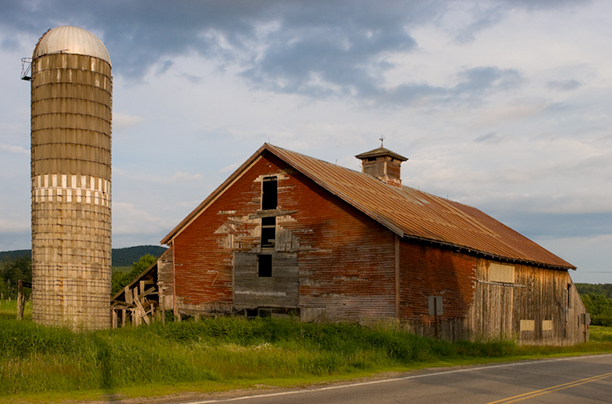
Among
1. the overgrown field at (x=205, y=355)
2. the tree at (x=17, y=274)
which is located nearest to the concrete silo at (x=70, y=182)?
the overgrown field at (x=205, y=355)

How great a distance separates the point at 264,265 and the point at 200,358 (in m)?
12.4

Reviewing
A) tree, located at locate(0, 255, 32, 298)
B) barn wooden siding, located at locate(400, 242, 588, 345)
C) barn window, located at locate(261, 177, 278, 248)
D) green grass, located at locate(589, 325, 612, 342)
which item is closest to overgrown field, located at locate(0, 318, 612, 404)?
barn wooden siding, located at locate(400, 242, 588, 345)

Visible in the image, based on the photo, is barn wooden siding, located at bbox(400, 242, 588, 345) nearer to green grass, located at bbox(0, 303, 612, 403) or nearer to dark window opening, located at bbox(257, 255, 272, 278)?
green grass, located at bbox(0, 303, 612, 403)

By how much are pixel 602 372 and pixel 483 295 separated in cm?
1154

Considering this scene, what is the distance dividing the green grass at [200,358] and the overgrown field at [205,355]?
24mm

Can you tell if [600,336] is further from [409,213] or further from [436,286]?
[436,286]

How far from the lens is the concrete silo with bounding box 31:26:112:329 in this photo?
23.8m

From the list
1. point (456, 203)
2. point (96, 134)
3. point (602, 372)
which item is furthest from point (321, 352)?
point (456, 203)

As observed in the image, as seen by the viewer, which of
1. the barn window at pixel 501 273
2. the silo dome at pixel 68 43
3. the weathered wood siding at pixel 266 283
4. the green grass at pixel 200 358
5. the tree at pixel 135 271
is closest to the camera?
the green grass at pixel 200 358

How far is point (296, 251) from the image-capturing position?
85.3 ft

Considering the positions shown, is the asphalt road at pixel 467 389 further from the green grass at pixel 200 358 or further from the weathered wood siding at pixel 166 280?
the weathered wood siding at pixel 166 280

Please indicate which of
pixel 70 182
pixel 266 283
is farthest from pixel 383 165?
pixel 70 182

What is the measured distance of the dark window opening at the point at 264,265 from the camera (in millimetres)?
26959

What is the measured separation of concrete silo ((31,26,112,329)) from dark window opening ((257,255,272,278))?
248 inches
